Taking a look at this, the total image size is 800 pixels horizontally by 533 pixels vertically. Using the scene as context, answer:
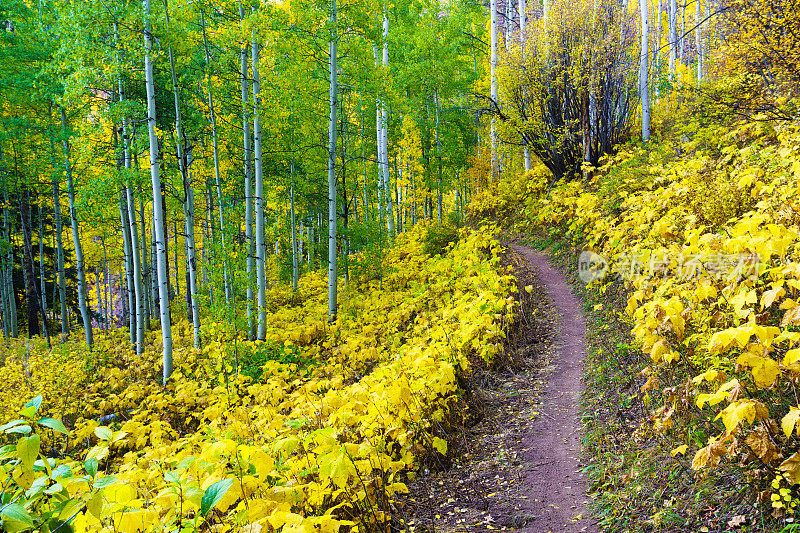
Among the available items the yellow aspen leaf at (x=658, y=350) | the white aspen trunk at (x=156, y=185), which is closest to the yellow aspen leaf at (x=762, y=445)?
the yellow aspen leaf at (x=658, y=350)

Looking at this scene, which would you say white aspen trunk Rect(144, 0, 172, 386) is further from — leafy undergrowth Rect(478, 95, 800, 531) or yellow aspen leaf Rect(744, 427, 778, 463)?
yellow aspen leaf Rect(744, 427, 778, 463)

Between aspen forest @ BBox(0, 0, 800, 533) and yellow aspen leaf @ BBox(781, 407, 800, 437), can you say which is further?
aspen forest @ BBox(0, 0, 800, 533)

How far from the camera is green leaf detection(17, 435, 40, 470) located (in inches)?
54.7

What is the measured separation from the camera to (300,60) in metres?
11.0

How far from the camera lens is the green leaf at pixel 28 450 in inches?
54.7

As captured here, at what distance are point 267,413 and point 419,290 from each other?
7290mm

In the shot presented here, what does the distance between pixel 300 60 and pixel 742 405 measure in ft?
37.2

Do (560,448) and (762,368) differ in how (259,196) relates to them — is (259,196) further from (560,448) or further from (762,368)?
(762,368)

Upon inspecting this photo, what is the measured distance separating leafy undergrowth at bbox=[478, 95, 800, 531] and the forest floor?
27 cm

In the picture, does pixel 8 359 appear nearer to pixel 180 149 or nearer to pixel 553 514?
pixel 180 149

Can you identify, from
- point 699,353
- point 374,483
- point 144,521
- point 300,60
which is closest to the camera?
point 144,521

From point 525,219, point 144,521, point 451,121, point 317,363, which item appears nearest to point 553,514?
point 144,521

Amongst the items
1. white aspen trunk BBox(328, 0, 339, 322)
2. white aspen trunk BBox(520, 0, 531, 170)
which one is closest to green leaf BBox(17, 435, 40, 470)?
white aspen trunk BBox(328, 0, 339, 322)

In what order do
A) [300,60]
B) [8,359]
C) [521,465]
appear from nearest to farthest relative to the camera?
1. [521,465]
2. [300,60]
3. [8,359]
